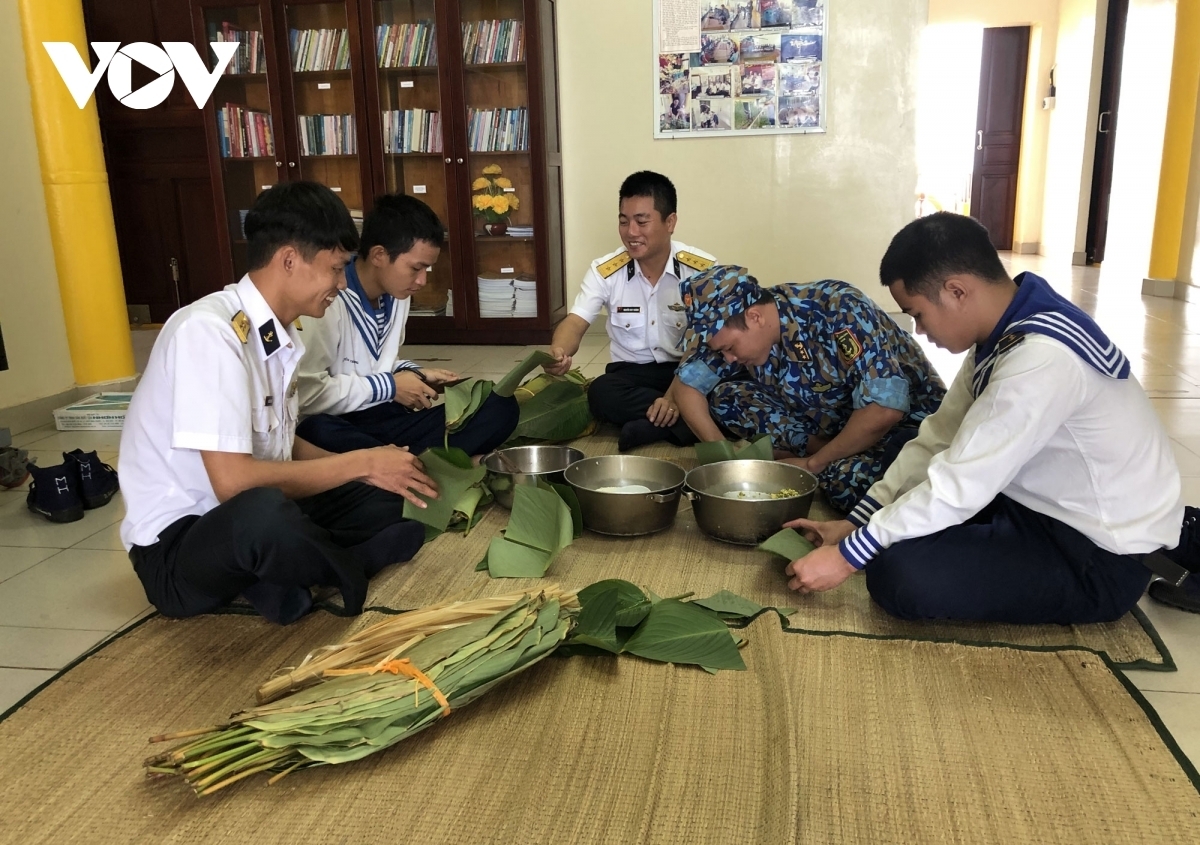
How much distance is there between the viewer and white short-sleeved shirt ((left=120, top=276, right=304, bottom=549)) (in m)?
1.71

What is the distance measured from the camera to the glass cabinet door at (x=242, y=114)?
5309mm

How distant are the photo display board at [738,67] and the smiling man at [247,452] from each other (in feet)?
12.9

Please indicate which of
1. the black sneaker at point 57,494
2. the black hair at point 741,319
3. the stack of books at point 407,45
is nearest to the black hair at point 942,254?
the black hair at point 741,319

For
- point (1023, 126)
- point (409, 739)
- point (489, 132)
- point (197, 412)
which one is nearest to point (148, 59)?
point (489, 132)

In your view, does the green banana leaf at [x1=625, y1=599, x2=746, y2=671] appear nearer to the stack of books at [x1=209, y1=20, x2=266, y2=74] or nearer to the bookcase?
the bookcase

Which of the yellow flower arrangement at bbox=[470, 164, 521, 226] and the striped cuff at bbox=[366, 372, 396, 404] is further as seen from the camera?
the yellow flower arrangement at bbox=[470, 164, 521, 226]

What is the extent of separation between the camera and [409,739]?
4.79 feet

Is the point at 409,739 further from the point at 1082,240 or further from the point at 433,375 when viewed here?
the point at 1082,240

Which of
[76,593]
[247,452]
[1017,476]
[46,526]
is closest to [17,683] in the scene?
[76,593]

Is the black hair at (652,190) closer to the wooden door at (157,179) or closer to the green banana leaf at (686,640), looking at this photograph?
the green banana leaf at (686,640)

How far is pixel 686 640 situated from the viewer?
5.48 ft

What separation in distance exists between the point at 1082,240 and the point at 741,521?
8197 mm

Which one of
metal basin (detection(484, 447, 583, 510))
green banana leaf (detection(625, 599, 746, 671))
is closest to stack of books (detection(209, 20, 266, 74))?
metal basin (detection(484, 447, 583, 510))

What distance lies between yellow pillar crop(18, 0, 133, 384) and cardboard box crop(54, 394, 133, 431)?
485 mm
